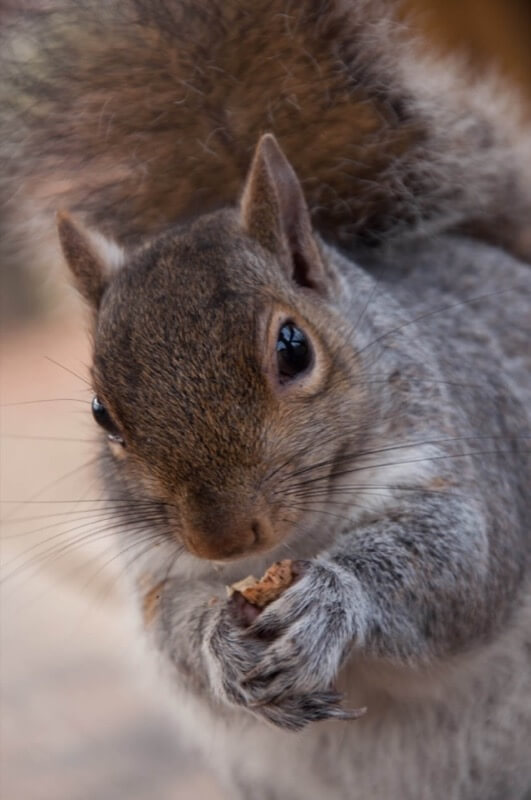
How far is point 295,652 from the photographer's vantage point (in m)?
0.95

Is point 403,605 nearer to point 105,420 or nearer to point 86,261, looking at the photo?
point 105,420

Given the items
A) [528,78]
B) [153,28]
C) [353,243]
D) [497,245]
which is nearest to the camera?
[153,28]

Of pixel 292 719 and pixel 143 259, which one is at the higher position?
pixel 143 259

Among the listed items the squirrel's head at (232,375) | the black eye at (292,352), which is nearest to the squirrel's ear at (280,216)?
the squirrel's head at (232,375)

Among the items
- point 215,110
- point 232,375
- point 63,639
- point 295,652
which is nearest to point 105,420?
point 232,375

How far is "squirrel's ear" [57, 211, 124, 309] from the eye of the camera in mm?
1211

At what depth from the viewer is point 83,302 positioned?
4.08 ft

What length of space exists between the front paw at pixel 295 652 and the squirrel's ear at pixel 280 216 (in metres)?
0.33

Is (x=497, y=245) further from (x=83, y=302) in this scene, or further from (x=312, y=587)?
(x=312, y=587)

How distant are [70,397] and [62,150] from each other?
33 cm

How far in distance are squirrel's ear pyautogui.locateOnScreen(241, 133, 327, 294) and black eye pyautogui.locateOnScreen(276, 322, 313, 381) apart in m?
0.11

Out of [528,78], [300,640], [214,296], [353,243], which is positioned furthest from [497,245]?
[300,640]

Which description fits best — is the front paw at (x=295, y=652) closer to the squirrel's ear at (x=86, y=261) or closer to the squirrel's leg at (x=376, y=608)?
the squirrel's leg at (x=376, y=608)

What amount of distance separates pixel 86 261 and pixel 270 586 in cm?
45
